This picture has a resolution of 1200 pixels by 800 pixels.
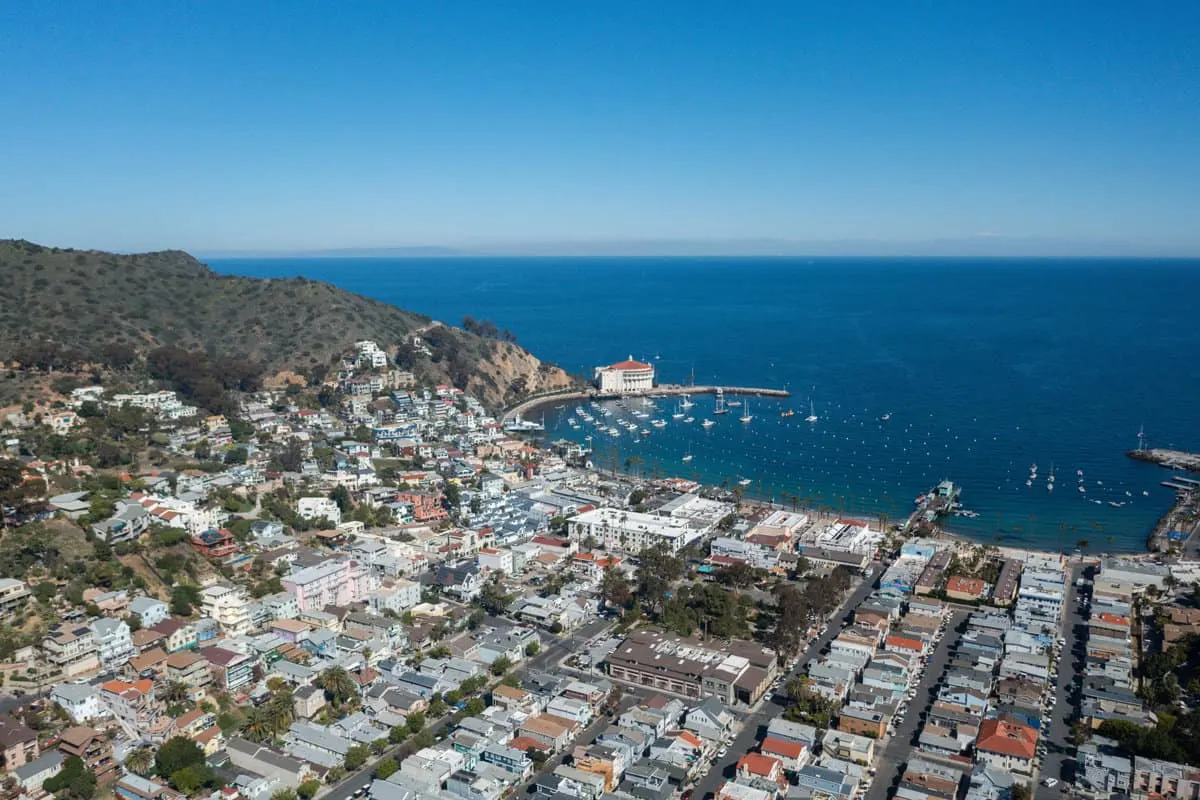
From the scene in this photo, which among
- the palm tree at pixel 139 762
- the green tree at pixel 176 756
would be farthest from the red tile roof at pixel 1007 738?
the palm tree at pixel 139 762

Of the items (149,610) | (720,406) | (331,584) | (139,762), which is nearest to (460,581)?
(331,584)

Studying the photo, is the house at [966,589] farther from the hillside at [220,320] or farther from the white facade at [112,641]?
the hillside at [220,320]

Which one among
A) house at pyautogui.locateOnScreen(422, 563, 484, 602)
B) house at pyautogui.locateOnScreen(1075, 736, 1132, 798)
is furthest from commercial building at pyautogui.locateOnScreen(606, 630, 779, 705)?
house at pyautogui.locateOnScreen(1075, 736, 1132, 798)

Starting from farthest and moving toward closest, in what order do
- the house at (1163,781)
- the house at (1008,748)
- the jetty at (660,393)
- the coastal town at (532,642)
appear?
1. the jetty at (660,393)
2. the house at (1008,748)
3. the coastal town at (532,642)
4. the house at (1163,781)

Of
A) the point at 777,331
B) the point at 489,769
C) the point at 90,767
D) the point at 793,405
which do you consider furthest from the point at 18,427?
the point at 777,331

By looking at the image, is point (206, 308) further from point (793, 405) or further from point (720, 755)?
point (720, 755)

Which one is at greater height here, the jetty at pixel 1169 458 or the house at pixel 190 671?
the jetty at pixel 1169 458

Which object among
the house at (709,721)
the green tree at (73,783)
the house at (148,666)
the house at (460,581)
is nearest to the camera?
the green tree at (73,783)

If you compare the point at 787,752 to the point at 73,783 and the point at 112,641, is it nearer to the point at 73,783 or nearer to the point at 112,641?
the point at 73,783
